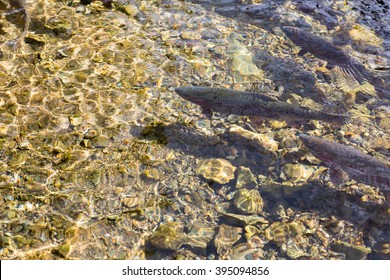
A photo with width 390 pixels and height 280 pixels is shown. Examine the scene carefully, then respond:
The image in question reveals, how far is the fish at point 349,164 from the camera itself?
4.09 m

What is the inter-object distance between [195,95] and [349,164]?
2013 mm

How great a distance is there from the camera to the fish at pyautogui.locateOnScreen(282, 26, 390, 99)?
19.9 ft

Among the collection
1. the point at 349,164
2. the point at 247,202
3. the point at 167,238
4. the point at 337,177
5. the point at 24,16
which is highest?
the point at 349,164

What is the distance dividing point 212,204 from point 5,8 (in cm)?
547

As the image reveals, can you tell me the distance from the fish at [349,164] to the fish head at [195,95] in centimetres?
126

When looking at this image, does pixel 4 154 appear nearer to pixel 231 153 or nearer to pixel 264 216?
pixel 231 153

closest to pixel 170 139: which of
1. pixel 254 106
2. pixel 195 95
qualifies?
pixel 195 95

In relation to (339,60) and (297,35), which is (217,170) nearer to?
(339,60)

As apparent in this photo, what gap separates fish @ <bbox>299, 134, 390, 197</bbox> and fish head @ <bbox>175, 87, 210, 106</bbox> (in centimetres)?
126

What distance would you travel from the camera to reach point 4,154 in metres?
4.50

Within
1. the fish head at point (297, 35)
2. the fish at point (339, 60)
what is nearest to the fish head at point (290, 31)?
the fish head at point (297, 35)

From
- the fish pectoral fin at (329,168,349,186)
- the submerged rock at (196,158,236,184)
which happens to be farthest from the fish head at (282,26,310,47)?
the submerged rock at (196,158,236,184)

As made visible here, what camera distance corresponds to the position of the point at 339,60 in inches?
240

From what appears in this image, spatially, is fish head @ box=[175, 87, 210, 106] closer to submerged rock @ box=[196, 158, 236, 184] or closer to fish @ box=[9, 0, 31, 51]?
submerged rock @ box=[196, 158, 236, 184]
